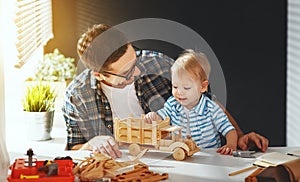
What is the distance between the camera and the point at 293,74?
2732 millimetres

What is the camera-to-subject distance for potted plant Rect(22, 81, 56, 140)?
1834mm

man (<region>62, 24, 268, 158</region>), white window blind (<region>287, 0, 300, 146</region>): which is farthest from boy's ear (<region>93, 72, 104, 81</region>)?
white window blind (<region>287, 0, 300, 146</region>)

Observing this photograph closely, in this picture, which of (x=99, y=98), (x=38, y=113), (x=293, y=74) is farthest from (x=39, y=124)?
(x=293, y=74)

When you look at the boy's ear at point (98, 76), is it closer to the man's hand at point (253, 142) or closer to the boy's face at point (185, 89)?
the boy's face at point (185, 89)

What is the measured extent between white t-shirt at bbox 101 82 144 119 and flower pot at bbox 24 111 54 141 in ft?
1.11

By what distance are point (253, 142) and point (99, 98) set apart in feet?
1.58

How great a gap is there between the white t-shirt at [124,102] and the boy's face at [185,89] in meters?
0.12

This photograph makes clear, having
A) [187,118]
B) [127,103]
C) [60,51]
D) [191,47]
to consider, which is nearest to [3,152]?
[127,103]

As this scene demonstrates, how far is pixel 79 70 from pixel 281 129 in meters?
1.48

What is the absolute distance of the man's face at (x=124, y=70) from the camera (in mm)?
1558

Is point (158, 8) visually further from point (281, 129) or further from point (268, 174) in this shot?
point (268, 174)

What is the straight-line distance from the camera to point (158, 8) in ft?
9.00

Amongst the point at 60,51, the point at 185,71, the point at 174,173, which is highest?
the point at 60,51

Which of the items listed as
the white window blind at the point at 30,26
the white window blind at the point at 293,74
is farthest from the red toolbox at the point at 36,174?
the white window blind at the point at 293,74
